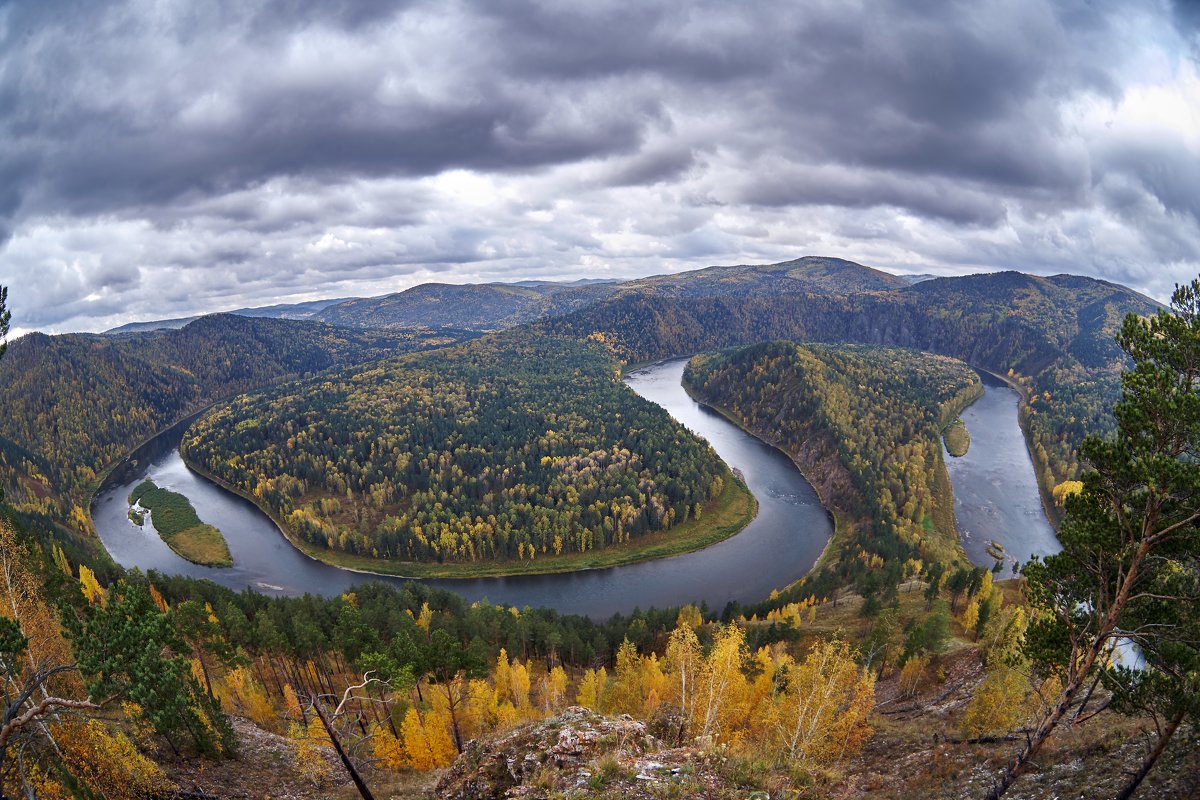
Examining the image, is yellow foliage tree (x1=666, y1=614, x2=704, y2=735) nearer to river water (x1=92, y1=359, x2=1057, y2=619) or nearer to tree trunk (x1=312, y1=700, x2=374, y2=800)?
tree trunk (x1=312, y1=700, x2=374, y2=800)

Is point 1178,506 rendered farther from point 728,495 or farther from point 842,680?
point 728,495

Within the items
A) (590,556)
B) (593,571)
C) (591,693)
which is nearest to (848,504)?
(590,556)

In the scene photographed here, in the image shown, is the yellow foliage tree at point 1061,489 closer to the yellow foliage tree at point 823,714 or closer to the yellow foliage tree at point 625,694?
the yellow foliage tree at point 625,694

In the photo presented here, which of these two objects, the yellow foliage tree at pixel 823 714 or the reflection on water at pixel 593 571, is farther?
the reflection on water at pixel 593 571

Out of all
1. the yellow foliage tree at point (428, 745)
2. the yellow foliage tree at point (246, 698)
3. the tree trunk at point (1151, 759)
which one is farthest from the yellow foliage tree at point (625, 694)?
the tree trunk at point (1151, 759)

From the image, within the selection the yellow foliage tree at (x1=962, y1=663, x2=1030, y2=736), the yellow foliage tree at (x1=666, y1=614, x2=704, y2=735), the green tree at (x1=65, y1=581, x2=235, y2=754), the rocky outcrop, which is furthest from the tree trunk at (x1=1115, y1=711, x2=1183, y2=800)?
the green tree at (x1=65, y1=581, x2=235, y2=754)

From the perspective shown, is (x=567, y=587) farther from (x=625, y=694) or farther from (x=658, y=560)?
(x=625, y=694)
